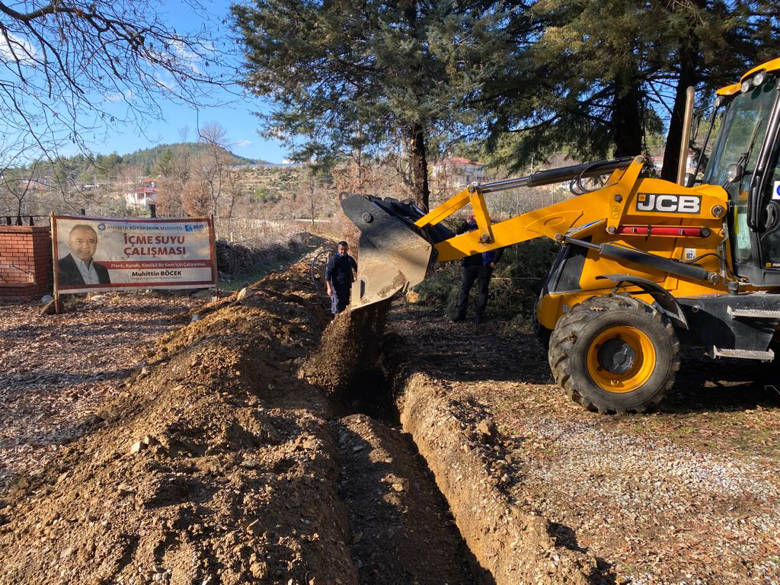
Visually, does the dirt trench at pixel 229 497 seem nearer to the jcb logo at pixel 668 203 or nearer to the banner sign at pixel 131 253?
the jcb logo at pixel 668 203

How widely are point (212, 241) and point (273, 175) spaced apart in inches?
3814

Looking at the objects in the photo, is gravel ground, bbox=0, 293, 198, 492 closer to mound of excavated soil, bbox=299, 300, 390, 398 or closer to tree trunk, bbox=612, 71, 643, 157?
mound of excavated soil, bbox=299, 300, 390, 398

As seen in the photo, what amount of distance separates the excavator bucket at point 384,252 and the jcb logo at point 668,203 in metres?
2.06

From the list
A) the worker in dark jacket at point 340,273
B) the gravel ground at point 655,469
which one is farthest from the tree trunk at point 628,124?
the worker in dark jacket at point 340,273

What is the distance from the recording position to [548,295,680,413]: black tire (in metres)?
4.99

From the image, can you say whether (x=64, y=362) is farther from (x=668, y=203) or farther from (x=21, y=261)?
(x=668, y=203)

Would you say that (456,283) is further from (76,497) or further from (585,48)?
(76,497)

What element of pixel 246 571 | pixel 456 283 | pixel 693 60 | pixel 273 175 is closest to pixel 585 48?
pixel 693 60

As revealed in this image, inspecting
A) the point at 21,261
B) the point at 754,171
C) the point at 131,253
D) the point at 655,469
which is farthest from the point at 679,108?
the point at 21,261

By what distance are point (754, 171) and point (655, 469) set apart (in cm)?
282

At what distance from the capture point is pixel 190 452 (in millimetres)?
3918

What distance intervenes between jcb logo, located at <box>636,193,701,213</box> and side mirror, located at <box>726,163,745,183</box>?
370 mm

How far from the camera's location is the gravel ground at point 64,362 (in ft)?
15.9

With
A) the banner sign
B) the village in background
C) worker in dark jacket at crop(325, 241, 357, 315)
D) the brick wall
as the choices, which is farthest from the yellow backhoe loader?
the brick wall
